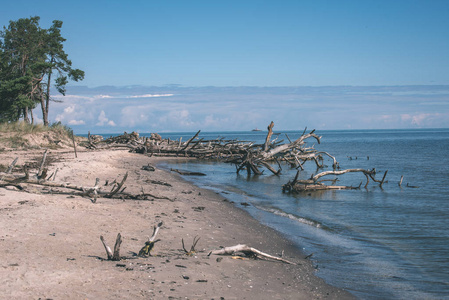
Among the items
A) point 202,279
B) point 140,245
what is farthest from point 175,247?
point 202,279

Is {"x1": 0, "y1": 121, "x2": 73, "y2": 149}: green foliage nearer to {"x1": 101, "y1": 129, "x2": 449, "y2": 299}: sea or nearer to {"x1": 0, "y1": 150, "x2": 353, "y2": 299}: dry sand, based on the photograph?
{"x1": 101, "y1": 129, "x2": 449, "y2": 299}: sea

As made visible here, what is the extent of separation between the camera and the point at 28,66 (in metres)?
32.9

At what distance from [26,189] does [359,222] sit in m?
9.18

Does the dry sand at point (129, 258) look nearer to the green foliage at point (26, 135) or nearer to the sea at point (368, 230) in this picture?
the sea at point (368, 230)

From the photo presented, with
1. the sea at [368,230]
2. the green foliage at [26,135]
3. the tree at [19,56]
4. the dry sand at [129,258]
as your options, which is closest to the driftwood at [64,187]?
the dry sand at [129,258]

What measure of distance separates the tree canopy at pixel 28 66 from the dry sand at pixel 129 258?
24.2 m

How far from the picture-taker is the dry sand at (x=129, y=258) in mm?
→ 4645

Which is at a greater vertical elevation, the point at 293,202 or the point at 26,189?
the point at 26,189

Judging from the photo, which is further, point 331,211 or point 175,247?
point 331,211

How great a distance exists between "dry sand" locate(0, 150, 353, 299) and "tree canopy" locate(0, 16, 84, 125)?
2419 centimetres

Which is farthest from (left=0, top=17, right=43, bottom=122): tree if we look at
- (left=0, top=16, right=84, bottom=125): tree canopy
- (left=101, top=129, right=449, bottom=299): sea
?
(left=101, top=129, right=449, bottom=299): sea

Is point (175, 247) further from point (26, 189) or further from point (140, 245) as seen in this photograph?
point (26, 189)

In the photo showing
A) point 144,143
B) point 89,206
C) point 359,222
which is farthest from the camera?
point 144,143

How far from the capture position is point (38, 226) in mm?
6797
